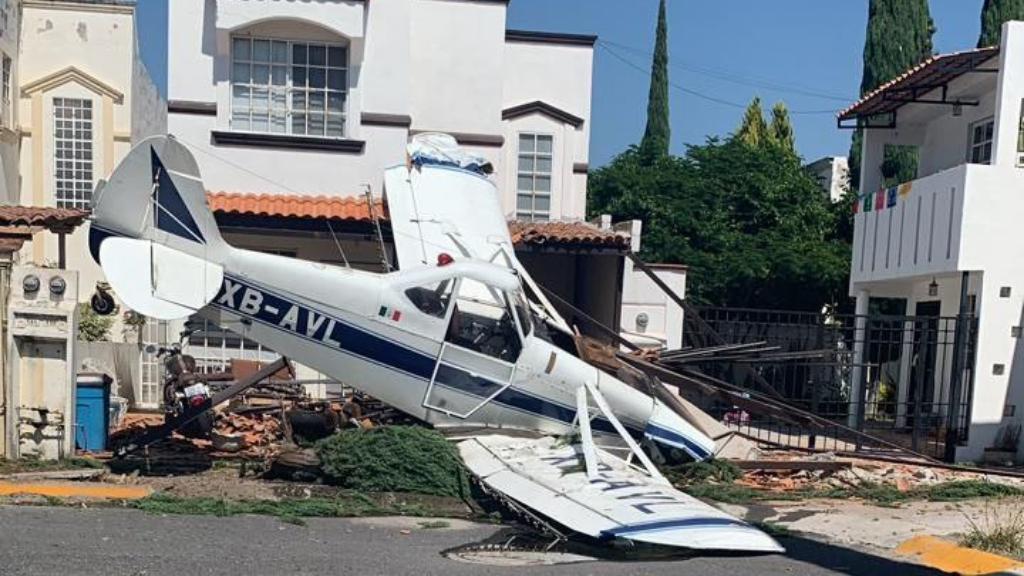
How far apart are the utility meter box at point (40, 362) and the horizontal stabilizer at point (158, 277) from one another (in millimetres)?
1444

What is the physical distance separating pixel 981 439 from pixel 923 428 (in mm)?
1756

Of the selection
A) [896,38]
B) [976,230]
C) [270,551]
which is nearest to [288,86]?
[270,551]

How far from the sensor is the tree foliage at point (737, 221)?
77.5ft

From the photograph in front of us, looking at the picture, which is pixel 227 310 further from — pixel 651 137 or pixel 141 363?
pixel 651 137

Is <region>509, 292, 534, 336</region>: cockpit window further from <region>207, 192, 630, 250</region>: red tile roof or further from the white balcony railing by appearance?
the white balcony railing

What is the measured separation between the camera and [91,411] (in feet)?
35.3

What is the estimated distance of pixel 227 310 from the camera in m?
9.61

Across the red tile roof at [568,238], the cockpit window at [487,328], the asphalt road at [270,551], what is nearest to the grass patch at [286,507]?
the asphalt road at [270,551]

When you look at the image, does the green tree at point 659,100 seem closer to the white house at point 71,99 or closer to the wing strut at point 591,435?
the white house at point 71,99

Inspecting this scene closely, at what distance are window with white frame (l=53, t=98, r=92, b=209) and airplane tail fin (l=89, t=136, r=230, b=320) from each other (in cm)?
1196

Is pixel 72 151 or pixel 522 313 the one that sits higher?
pixel 72 151

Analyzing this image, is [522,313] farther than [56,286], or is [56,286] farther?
[522,313]

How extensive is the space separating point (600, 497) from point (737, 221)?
19.7 meters

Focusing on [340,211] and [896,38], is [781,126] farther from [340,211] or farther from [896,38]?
[340,211]
